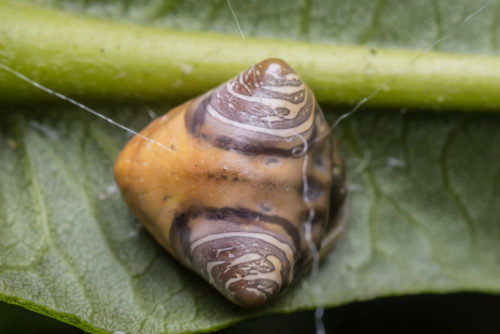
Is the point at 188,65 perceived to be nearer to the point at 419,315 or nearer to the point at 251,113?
the point at 251,113

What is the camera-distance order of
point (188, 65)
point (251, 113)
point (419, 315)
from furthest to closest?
1. point (419, 315)
2. point (188, 65)
3. point (251, 113)

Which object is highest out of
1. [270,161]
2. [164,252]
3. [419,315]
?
[270,161]

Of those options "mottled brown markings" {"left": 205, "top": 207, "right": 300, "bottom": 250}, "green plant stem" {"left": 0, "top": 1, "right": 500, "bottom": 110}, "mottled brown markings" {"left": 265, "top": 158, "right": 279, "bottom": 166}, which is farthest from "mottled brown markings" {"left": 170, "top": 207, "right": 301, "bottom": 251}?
"green plant stem" {"left": 0, "top": 1, "right": 500, "bottom": 110}

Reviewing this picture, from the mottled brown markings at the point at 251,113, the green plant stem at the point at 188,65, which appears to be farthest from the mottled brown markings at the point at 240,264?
the green plant stem at the point at 188,65

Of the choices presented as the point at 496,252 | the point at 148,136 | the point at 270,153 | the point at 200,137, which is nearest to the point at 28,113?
the point at 148,136

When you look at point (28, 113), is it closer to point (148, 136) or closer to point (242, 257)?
point (148, 136)

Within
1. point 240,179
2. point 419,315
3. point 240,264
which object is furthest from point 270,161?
point 419,315

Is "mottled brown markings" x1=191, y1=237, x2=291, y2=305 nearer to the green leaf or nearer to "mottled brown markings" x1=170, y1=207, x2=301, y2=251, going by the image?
"mottled brown markings" x1=170, y1=207, x2=301, y2=251
